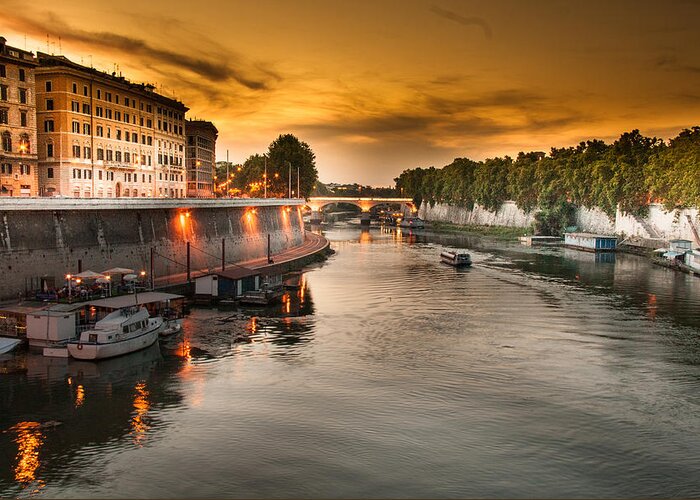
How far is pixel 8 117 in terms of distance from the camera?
60094 mm

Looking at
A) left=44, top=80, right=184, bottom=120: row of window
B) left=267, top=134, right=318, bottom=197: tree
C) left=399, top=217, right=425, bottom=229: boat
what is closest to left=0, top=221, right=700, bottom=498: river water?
left=44, top=80, right=184, bottom=120: row of window

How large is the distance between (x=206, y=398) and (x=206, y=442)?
473cm

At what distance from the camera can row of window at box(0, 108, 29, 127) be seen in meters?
59.5

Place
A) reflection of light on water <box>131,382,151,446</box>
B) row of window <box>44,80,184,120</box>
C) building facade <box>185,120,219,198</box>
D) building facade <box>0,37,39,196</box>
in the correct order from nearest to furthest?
1. reflection of light on water <box>131,382,151,446</box>
2. building facade <box>0,37,39,196</box>
3. row of window <box>44,80,184,120</box>
4. building facade <box>185,120,219,198</box>

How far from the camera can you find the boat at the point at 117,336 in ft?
110

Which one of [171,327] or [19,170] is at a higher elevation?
[19,170]

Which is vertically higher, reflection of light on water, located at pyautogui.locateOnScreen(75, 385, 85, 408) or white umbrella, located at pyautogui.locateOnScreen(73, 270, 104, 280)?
white umbrella, located at pyautogui.locateOnScreen(73, 270, 104, 280)

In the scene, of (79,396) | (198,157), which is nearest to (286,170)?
(198,157)

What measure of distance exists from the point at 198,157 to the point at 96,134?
5609 centimetres

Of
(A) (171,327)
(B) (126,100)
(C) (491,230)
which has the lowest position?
(A) (171,327)

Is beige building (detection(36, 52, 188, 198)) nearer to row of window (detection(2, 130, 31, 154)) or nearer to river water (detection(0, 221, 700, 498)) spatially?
row of window (detection(2, 130, 31, 154))

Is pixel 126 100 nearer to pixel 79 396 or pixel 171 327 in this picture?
pixel 171 327

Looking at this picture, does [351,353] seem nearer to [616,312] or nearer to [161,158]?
[616,312]

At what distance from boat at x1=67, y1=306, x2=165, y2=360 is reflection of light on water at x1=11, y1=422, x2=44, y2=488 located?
8.54m
